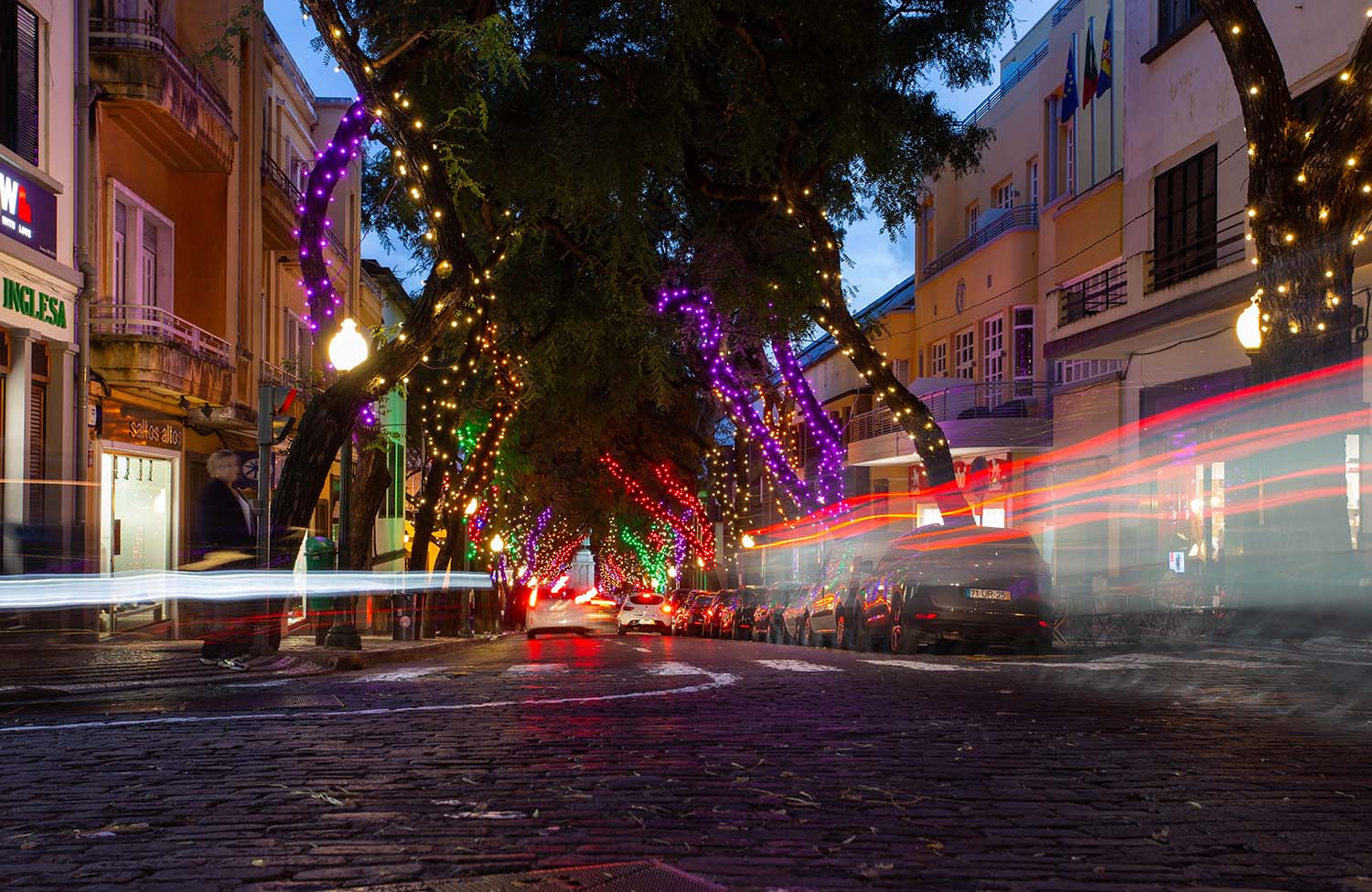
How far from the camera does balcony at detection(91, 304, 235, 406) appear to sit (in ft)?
66.8

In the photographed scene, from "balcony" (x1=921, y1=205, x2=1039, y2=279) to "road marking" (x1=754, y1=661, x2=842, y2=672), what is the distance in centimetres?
2162

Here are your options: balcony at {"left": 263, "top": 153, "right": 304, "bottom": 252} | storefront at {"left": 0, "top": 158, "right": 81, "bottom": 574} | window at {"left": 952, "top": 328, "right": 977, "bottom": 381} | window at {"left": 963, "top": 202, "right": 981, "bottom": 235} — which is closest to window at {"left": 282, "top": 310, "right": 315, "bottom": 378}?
balcony at {"left": 263, "top": 153, "right": 304, "bottom": 252}

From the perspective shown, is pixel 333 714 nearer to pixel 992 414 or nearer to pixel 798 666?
pixel 798 666

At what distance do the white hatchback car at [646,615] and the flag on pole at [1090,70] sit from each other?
21524 millimetres

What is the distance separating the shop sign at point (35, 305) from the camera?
684 inches

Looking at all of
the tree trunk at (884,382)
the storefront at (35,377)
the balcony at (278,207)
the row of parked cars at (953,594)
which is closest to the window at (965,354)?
the tree trunk at (884,382)

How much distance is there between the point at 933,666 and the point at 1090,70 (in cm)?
2065

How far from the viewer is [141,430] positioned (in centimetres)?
2212

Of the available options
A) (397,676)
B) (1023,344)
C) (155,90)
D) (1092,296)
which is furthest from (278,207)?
(397,676)

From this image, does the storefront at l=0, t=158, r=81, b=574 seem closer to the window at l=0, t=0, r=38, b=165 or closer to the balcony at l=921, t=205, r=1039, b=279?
the window at l=0, t=0, r=38, b=165

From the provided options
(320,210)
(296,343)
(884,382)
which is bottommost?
(884,382)

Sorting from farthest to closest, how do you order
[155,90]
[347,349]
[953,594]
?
1. [155,90]
2. [953,594]
3. [347,349]

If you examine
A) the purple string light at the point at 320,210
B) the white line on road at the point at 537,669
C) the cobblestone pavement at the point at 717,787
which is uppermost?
the purple string light at the point at 320,210

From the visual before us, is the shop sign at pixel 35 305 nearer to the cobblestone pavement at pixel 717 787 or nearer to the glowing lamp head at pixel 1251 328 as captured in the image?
the cobblestone pavement at pixel 717 787
